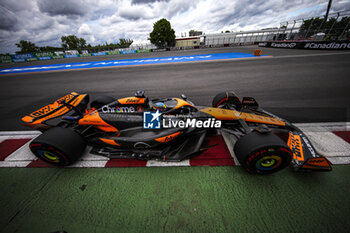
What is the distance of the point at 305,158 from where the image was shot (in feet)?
6.17

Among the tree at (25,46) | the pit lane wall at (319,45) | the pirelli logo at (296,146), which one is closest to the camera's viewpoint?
the pirelli logo at (296,146)

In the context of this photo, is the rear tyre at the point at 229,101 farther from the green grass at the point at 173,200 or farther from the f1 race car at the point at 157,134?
the green grass at the point at 173,200

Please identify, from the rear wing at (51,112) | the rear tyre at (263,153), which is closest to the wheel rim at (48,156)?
the rear wing at (51,112)

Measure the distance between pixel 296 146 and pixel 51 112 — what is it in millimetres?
4266

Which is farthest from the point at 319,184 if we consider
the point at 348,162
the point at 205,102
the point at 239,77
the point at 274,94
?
the point at 239,77

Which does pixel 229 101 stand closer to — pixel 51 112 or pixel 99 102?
pixel 99 102

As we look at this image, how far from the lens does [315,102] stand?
3.97 m

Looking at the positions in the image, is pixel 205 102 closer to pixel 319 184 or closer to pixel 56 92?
pixel 319 184

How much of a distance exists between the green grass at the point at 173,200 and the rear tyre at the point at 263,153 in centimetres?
21

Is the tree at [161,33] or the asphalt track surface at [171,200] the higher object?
the tree at [161,33]

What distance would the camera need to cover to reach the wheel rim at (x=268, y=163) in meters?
1.83

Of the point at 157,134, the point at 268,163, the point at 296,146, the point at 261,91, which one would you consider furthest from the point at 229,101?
the point at 261,91

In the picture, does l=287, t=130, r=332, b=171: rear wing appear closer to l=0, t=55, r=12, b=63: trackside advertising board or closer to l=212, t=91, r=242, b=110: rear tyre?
l=212, t=91, r=242, b=110: rear tyre

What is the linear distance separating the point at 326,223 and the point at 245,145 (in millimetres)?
1115
